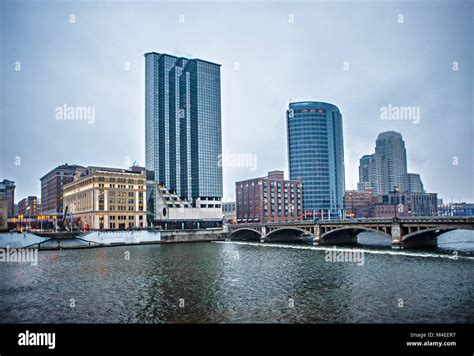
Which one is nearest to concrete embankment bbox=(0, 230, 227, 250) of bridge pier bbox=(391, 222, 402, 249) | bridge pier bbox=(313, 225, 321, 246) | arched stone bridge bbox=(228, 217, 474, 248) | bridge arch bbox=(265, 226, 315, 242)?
arched stone bridge bbox=(228, 217, 474, 248)

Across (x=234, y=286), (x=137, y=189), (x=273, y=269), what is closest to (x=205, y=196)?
(x=137, y=189)

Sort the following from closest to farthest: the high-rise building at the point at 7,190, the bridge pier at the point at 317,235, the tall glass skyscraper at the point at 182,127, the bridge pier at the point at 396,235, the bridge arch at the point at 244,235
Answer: the bridge pier at the point at 396,235 → the bridge pier at the point at 317,235 → the bridge arch at the point at 244,235 → the high-rise building at the point at 7,190 → the tall glass skyscraper at the point at 182,127

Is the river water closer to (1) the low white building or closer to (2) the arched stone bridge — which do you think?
(2) the arched stone bridge

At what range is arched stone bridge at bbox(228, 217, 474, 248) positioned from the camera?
242 feet

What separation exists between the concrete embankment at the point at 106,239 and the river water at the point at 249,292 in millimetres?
46586

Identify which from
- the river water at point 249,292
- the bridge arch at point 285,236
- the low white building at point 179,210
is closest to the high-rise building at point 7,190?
the low white building at point 179,210

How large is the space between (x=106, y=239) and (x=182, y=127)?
8628 cm

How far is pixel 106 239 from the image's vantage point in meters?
123

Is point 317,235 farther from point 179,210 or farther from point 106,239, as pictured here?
point 179,210

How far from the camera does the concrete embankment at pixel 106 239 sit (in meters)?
109

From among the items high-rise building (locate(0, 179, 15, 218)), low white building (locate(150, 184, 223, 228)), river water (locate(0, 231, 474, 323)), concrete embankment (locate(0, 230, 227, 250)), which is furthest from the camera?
low white building (locate(150, 184, 223, 228))

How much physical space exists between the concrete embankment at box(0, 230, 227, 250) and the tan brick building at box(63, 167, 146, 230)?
63.8ft

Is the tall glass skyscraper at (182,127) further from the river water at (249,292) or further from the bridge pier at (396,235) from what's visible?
the river water at (249,292)
